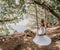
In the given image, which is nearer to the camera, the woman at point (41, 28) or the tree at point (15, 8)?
the woman at point (41, 28)

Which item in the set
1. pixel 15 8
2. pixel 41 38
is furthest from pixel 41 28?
pixel 15 8

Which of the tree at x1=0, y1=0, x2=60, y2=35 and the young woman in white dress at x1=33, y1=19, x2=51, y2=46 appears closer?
the young woman in white dress at x1=33, y1=19, x2=51, y2=46

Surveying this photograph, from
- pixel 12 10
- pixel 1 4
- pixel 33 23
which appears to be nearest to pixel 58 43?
pixel 12 10

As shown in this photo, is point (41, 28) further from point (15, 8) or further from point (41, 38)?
point (15, 8)

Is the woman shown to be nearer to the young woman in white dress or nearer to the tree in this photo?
the young woman in white dress

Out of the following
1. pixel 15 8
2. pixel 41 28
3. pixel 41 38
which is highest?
pixel 15 8

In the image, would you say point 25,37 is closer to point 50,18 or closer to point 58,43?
point 58,43

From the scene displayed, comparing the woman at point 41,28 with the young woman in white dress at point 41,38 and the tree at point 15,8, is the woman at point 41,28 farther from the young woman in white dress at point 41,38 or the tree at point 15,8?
the tree at point 15,8

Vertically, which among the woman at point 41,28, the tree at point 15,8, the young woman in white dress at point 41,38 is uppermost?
the tree at point 15,8

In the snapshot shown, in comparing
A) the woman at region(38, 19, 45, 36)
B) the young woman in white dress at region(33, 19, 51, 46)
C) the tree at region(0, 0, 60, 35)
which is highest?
the tree at region(0, 0, 60, 35)

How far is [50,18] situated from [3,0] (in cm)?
463

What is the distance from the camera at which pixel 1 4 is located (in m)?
6.41

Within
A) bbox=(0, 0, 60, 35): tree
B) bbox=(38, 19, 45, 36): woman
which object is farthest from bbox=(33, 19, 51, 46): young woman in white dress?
bbox=(0, 0, 60, 35): tree

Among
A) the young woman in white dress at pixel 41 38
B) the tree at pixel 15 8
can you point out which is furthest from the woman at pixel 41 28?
the tree at pixel 15 8
